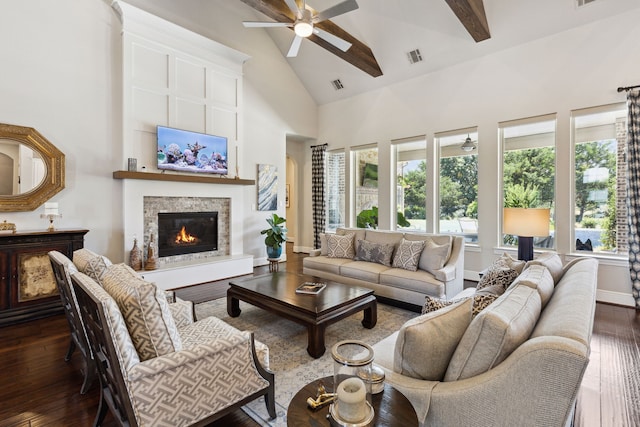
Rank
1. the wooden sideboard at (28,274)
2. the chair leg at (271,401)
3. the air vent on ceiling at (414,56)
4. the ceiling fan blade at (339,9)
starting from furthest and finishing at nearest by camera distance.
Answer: the air vent on ceiling at (414,56) → the wooden sideboard at (28,274) → the ceiling fan blade at (339,9) → the chair leg at (271,401)

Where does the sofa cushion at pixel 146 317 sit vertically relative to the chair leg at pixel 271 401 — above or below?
above

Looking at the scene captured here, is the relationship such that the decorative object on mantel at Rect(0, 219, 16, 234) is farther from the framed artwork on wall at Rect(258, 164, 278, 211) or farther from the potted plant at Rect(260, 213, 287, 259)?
the framed artwork on wall at Rect(258, 164, 278, 211)

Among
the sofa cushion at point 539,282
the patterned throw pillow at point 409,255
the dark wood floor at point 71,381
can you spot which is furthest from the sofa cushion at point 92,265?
the patterned throw pillow at point 409,255

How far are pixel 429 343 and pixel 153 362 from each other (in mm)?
1299

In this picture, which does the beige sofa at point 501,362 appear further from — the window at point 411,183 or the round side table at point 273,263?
the round side table at point 273,263

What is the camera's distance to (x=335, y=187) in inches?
313

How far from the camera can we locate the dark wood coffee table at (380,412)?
1102mm

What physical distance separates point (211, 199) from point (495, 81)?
18.0 feet

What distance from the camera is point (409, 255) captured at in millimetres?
4168

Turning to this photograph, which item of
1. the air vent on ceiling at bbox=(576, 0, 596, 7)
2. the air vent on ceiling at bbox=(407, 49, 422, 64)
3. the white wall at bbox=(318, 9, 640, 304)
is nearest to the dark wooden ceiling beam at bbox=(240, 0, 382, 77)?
the air vent on ceiling at bbox=(407, 49, 422, 64)

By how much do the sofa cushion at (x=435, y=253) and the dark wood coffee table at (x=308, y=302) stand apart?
3.51 ft

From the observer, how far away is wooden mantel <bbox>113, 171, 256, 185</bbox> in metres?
4.66

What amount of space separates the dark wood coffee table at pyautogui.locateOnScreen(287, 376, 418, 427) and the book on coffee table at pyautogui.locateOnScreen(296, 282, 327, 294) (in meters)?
2.03

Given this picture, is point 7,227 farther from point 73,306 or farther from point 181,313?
point 181,313
